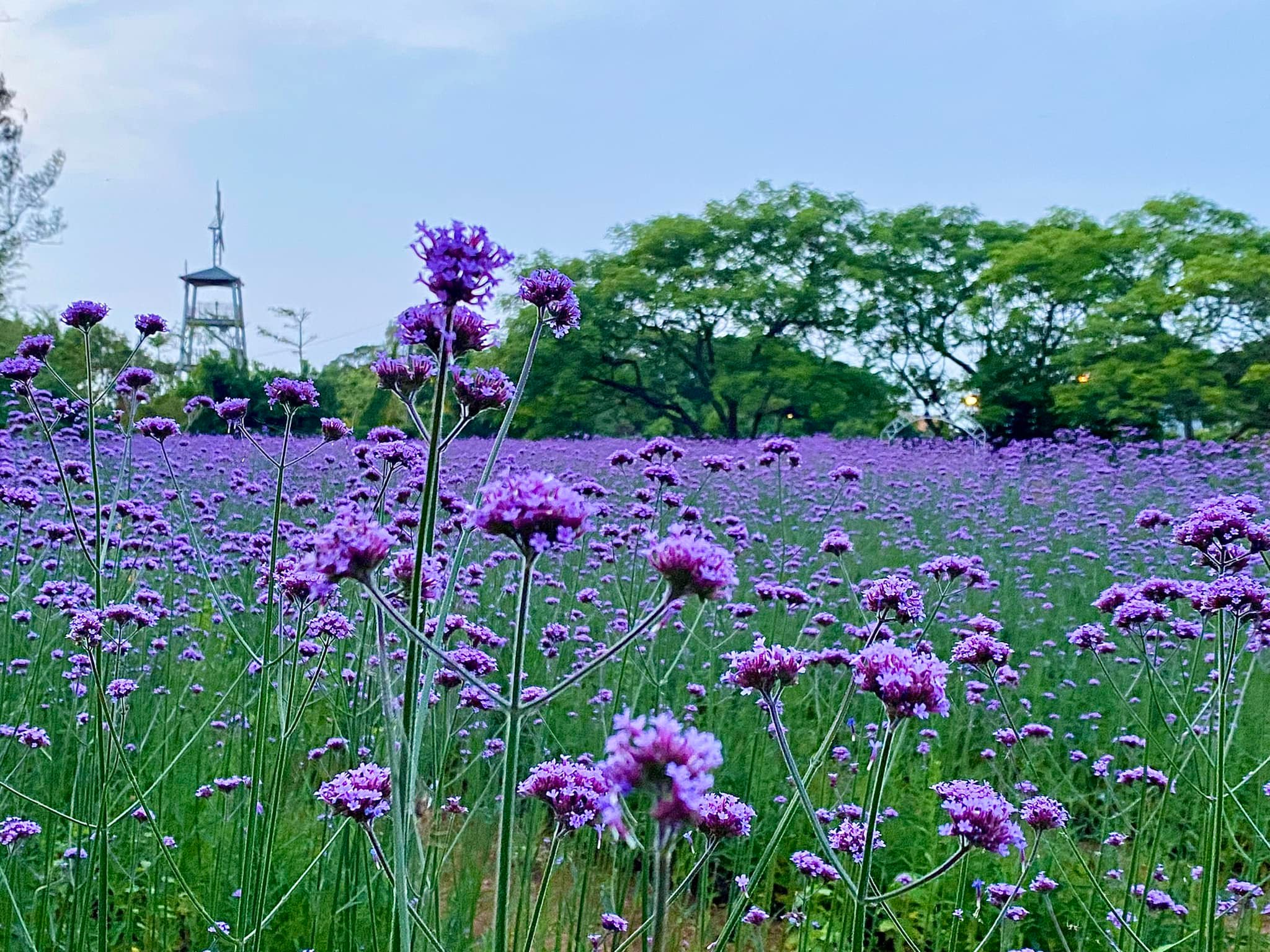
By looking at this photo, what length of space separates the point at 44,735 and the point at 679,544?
7.74 feet

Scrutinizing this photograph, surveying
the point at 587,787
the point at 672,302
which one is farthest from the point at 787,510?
the point at 672,302

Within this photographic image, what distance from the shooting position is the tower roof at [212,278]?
59.6m

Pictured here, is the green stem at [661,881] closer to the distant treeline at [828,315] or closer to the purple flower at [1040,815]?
the purple flower at [1040,815]

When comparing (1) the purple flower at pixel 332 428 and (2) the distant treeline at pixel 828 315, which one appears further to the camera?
(2) the distant treeline at pixel 828 315

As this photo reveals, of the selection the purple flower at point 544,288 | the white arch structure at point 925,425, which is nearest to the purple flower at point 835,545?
the purple flower at point 544,288

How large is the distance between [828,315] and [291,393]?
2831cm

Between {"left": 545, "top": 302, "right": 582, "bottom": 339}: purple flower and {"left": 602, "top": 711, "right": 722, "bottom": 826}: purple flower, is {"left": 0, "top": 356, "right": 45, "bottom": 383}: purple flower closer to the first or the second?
{"left": 545, "top": 302, "right": 582, "bottom": 339}: purple flower

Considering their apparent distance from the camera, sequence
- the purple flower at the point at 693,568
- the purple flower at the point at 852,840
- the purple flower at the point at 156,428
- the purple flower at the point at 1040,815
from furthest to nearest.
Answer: the purple flower at the point at 156,428 → the purple flower at the point at 852,840 → the purple flower at the point at 1040,815 → the purple flower at the point at 693,568

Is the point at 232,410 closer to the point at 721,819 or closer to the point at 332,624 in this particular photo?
the point at 332,624

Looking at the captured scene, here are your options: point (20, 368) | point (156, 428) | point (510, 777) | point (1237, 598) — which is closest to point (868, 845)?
point (510, 777)

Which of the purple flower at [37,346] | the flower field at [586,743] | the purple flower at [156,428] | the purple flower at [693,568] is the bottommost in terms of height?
the flower field at [586,743]

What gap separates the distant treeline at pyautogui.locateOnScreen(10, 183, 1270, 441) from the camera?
1023 inches

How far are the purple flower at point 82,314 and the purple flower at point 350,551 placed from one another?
6.55 ft

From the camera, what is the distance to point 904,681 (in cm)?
147
